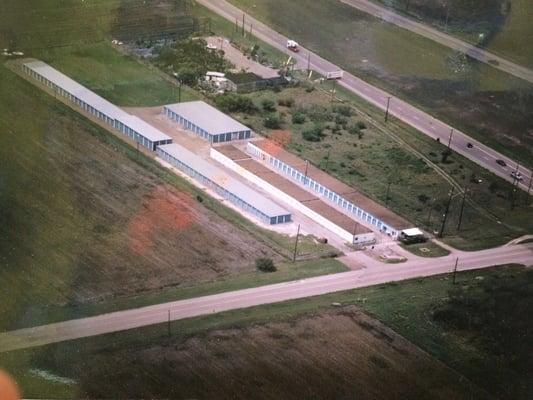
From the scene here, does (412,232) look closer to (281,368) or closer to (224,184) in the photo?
(224,184)

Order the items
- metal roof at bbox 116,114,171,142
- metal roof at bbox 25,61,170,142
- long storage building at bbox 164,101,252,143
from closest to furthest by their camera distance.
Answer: metal roof at bbox 116,114,171,142 < metal roof at bbox 25,61,170,142 < long storage building at bbox 164,101,252,143

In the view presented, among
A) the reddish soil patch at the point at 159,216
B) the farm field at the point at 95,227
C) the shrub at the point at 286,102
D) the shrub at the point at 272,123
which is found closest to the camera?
the farm field at the point at 95,227

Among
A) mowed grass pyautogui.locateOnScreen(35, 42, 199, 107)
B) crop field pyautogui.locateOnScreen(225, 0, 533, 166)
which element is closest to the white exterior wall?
mowed grass pyautogui.locateOnScreen(35, 42, 199, 107)

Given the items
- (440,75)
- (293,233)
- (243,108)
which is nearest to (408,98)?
(440,75)

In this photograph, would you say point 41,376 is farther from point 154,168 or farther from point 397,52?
point 397,52

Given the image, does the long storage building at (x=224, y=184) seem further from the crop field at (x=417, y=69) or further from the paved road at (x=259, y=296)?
the crop field at (x=417, y=69)

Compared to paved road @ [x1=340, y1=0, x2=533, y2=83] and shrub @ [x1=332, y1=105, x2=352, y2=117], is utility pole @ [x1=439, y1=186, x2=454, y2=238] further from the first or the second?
→ paved road @ [x1=340, y1=0, x2=533, y2=83]

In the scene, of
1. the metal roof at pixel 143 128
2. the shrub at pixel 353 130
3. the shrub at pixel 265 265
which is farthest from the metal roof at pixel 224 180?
the shrub at pixel 353 130

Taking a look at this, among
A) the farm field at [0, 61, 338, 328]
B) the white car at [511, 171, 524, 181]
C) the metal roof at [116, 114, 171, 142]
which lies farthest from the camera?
the white car at [511, 171, 524, 181]
